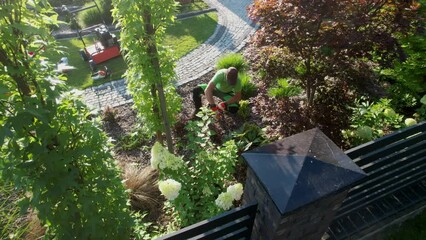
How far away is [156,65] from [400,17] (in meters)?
3.26

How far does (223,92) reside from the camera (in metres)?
5.92

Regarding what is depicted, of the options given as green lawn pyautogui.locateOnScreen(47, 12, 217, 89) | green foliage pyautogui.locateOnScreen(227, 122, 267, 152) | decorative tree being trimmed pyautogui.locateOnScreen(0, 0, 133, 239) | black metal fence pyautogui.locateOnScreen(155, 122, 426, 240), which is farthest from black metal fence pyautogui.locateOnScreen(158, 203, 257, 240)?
green lawn pyautogui.locateOnScreen(47, 12, 217, 89)

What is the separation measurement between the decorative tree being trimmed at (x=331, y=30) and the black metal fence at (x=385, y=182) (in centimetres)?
124

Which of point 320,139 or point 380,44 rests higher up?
point 380,44

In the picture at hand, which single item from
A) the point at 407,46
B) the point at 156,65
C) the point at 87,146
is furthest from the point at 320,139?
the point at 407,46

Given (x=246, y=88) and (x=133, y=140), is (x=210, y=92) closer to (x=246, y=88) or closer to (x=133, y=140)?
(x=246, y=88)

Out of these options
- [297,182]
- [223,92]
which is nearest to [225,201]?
[297,182]

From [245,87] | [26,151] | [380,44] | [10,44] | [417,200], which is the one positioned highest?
[10,44]

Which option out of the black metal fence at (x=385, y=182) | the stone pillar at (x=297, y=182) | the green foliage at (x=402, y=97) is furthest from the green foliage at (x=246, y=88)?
the stone pillar at (x=297, y=182)

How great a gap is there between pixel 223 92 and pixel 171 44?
3.67 metres

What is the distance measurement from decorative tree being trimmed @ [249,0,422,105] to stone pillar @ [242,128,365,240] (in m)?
1.79

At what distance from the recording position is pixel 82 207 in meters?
2.58

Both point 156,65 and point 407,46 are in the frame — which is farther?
point 407,46

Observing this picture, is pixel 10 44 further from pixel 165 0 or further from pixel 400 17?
pixel 400 17
